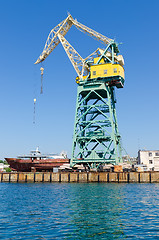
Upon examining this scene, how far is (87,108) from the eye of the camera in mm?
61719

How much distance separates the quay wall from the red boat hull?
27.9 feet

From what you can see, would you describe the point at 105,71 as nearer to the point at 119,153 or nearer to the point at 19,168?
the point at 119,153

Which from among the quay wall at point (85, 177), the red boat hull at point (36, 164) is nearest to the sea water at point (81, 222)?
the quay wall at point (85, 177)

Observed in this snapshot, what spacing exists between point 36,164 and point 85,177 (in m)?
19.3

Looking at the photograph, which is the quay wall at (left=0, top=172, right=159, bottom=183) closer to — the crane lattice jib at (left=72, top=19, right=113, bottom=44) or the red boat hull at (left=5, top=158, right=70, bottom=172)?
the red boat hull at (left=5, top=158, right=70, bottom=172)

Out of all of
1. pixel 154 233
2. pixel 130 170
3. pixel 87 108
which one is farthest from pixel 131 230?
pixel 87 108

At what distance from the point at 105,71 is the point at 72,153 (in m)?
21.0

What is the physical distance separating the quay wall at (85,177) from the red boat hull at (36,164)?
8.52 metres

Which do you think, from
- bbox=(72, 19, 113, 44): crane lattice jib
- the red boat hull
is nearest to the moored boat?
the red boat hull

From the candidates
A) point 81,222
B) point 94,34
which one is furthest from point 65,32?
point 81,222

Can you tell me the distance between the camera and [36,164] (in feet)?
217

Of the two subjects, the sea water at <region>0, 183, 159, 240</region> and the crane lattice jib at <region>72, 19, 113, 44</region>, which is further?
the crane lattice jib at <region>72, 19, 113, 44</region>

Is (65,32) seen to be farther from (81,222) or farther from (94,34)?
(81,222)

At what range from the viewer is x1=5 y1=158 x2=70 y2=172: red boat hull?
65438 mm
